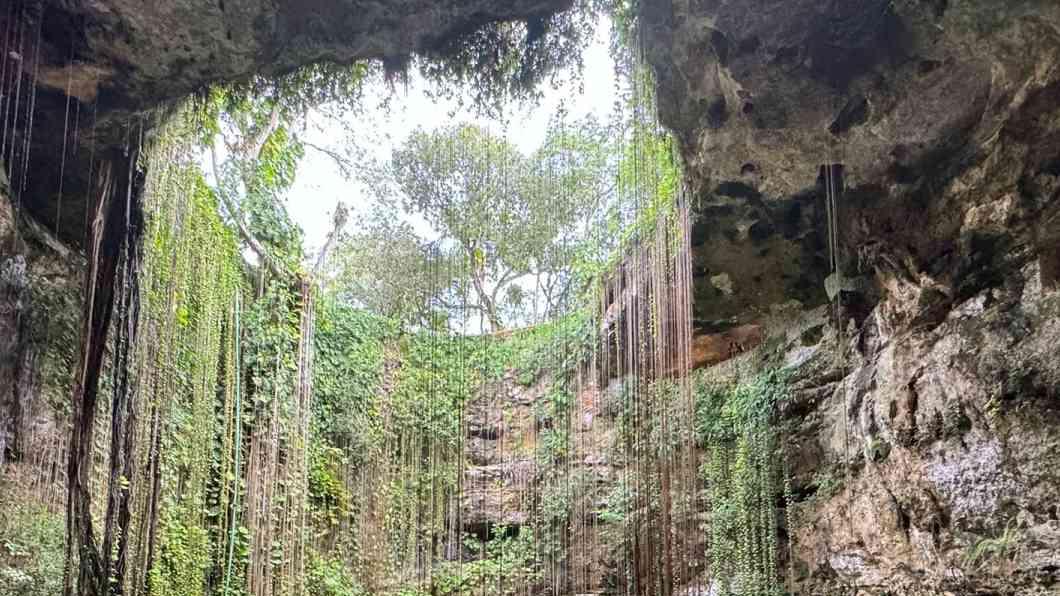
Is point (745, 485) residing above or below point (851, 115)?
below

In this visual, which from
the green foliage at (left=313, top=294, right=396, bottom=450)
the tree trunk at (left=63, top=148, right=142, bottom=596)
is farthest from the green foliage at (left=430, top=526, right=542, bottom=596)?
the tree trunk at (left=63, top=148, right=142, bottom=596)

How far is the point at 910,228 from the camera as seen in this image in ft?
15.7

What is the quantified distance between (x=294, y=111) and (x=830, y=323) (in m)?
4.39

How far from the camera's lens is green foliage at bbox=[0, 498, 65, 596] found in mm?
4133

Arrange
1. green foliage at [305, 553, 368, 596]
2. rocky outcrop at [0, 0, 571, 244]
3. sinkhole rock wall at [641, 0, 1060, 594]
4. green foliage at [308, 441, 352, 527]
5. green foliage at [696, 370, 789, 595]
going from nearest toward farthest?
sinkhole rock wall at [641, 0, 1060, 594] → rocky outcrop at [0, 0, 571, 244] → green foliage at [696, 370, 789, 595] → green foliage at [305, 553, 368, 596] → green foliage at [308, 441, 352, 527]

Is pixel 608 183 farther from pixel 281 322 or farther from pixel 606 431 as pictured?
pixel 281 322

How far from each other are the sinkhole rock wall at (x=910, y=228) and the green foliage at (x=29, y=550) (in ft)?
14.8

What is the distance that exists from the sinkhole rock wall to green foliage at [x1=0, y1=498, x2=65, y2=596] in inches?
178

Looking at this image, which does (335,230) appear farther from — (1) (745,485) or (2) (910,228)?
(2) (910,228)

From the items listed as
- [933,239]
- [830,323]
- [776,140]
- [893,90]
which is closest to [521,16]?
[776,140]

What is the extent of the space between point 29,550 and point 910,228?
5.55m

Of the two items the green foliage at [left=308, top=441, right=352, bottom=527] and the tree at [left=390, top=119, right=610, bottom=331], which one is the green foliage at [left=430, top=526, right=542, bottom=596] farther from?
the tree at [left=390, top=119, right=610, bottom=331]

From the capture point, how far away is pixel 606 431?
831cm

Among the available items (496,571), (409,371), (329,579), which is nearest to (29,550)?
(329,579)
